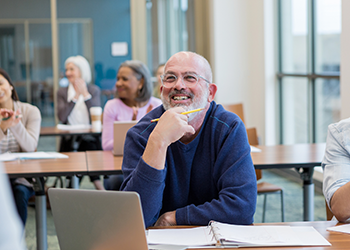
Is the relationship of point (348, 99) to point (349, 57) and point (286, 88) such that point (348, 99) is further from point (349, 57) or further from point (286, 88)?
point (286, 88)

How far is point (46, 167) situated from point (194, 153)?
123 centimetres

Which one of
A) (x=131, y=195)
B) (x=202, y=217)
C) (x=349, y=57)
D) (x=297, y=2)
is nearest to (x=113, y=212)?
(x=131, y=195)

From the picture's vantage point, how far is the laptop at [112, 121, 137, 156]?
9.05 ft

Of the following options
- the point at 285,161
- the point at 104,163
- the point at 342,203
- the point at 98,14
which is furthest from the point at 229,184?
the point at 98,14

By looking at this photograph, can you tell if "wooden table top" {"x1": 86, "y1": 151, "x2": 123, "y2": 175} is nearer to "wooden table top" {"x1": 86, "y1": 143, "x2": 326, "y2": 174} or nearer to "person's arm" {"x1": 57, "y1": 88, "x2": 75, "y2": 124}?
"wooden table top" {"x1": 86, "y1": 143, "x2": 326, "y2": 174}

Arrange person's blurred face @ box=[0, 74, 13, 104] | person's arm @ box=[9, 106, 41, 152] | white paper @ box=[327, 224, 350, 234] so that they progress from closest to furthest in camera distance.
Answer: white paper @ box=[327, 224, 350, 234] < person's arm @ box=[9, 106, 41, 152] < person's blurred face @ box=[0, 74, 13, 104]

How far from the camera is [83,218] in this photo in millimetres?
1121

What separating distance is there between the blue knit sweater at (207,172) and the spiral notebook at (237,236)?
10 centimetres

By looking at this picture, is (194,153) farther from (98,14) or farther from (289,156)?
(98,14)

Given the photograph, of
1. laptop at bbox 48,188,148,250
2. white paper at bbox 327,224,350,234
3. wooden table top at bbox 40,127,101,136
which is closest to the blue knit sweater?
white paper at bbox 327,224,350,234

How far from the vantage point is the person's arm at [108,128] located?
322 centimetres

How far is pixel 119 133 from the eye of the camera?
2.80 meters

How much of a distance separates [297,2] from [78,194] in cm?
450

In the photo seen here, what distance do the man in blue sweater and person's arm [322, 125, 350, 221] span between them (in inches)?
11.0
